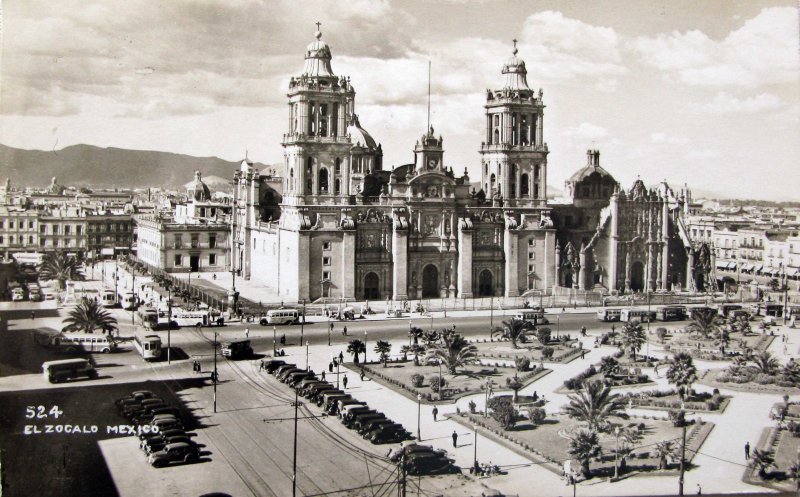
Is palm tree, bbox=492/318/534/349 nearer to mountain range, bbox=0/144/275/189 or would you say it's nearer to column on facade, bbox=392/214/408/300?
column on facade, bbox=392/214/408/300

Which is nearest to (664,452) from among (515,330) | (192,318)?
(515,330)

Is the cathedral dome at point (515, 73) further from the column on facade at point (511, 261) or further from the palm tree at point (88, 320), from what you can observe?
the palm tree at point (88, 320)

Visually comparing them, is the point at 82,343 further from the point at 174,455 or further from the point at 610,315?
the point at 610,315

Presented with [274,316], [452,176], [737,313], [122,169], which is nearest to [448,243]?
[452,176]

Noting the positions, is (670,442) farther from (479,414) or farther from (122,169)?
(122,169)

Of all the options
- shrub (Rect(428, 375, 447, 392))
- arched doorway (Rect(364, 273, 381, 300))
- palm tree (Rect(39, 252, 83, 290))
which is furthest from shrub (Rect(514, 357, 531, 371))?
palm tree (Rect(39, 252, 83, 290))
